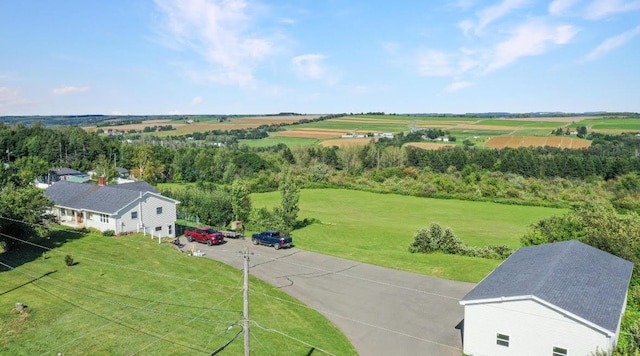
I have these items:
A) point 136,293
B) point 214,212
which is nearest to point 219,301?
point 136,293

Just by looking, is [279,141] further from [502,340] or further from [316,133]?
[502,340]

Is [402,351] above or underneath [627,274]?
underneath

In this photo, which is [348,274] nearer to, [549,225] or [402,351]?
[402,351]

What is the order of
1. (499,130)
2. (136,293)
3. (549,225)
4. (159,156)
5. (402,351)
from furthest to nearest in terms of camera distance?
(499,130)
(159,156)
(549,225)
(136,293)
(402,351)

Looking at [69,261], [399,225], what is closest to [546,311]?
[69,261]

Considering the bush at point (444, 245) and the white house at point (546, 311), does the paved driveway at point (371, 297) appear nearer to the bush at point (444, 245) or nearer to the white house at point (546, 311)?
the white house at point (546, 311)
